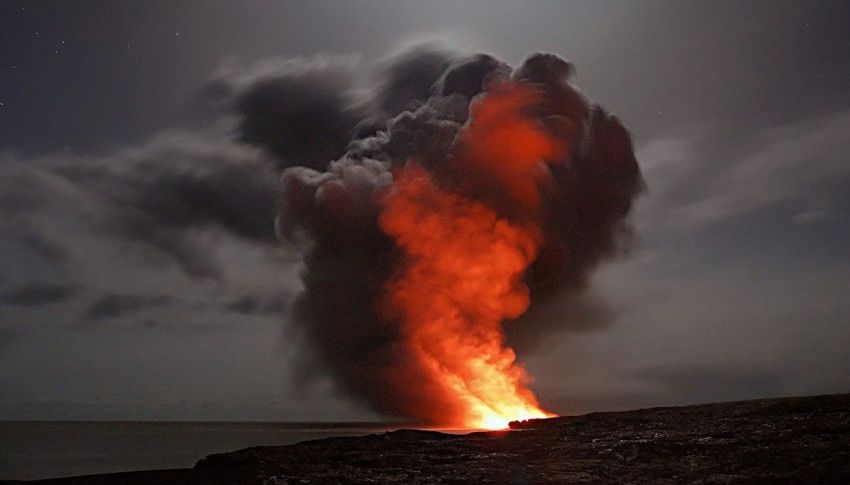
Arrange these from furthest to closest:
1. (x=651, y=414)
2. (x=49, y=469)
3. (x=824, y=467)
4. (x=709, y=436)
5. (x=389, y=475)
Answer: (x=49, y=469) → (x=651, y=414) → (x=709, y=436) → (x=389, y=475) → (x=824, y=467)

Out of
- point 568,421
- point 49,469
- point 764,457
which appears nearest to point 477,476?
point 764,457

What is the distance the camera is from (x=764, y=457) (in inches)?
815

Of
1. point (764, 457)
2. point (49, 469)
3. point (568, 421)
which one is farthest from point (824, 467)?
point (49, 469)

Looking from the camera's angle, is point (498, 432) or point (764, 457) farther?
point (498, 432)

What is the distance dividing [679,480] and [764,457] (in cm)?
331

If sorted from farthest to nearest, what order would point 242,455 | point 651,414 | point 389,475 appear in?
point 651,414 → point 242,455 → point 389,475

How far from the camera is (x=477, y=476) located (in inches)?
856

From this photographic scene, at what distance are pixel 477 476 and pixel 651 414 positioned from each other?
11741mm

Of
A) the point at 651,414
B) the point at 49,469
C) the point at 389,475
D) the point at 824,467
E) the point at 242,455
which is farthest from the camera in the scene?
the point at 49,469

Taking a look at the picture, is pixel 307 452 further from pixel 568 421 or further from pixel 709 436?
pixel 709 436

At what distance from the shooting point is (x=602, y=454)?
2412 centimetres

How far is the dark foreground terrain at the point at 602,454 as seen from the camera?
796 inches

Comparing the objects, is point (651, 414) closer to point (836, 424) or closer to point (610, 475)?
point (836, 424)

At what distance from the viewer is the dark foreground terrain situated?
2022 centimetres
